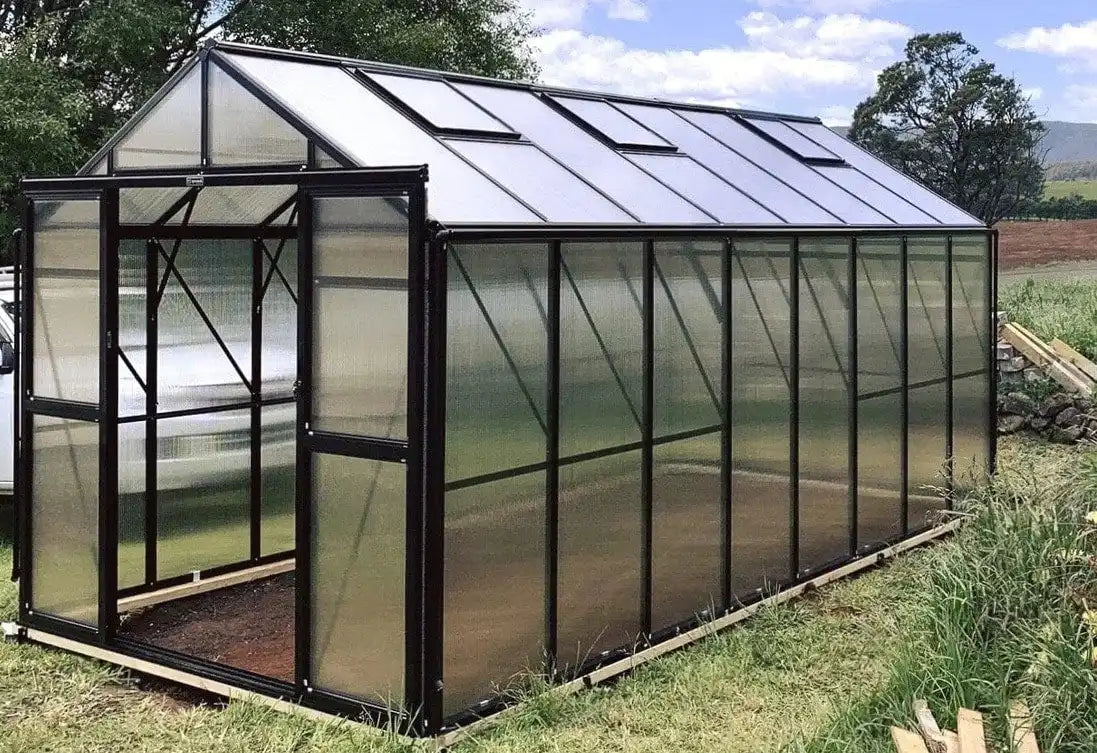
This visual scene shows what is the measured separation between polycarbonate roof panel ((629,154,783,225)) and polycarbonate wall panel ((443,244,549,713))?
230 cm

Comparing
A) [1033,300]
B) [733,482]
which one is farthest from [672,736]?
[1033,300]

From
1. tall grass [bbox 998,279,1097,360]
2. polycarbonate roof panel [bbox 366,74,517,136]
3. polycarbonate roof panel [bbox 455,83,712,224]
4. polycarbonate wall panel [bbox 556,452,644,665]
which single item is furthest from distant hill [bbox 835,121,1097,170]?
polycarbonate wall panel [bbox 556,452,644,665]

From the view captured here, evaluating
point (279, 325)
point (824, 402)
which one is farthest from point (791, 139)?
point (279, 325)

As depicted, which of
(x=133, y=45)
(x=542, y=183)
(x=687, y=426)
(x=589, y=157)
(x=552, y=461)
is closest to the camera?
(x=552, y=461)

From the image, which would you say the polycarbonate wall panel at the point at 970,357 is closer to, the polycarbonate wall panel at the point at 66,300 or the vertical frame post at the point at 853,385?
the vertical frame post at the point at 853,385

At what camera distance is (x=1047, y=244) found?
3538cm

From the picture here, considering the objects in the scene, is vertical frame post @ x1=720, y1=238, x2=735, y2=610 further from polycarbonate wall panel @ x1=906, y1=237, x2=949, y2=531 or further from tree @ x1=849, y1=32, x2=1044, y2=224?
tree @ x1=849, y1=32, x2=1044, y2=224

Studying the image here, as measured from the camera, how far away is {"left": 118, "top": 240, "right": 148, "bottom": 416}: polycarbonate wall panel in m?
8.61

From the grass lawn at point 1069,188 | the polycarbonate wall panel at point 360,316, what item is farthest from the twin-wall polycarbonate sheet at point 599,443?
the grass lawn at point 1069,188

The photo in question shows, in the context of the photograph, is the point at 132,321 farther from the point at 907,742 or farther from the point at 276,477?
the point at 907,742

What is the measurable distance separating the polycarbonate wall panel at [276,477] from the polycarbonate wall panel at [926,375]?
4973 mm

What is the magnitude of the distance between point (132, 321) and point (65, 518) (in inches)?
56.7

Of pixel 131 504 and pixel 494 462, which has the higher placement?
pixel 494 462

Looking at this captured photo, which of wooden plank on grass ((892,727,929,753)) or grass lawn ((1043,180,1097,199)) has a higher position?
grass lawn ((1043,180,1097,199))
